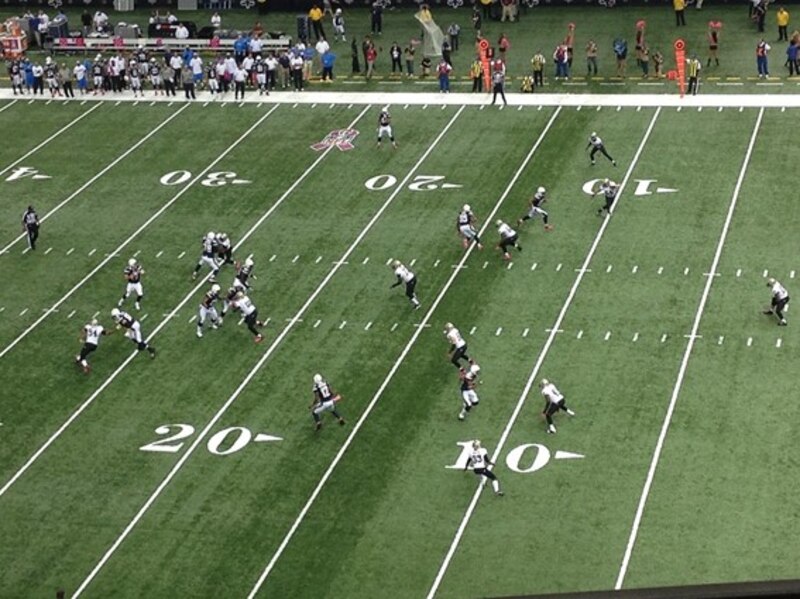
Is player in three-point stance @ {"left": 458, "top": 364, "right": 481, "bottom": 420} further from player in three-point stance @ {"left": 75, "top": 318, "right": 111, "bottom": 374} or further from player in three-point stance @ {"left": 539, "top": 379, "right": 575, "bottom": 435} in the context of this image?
player in three-point stance @ {"left": 75, "top": 318, "right": 111, "bottom": 374}

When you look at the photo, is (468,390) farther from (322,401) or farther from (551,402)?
(322,401)

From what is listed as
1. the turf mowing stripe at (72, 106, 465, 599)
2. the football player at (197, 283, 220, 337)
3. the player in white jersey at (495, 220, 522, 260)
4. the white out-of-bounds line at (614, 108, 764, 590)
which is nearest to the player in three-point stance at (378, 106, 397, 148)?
the turf mowing stripe at (72, 106, 465, 599)

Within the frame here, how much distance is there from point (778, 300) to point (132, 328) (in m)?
13.9

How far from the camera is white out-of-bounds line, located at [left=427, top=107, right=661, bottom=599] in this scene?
94.1 feet

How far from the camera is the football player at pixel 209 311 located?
126ft

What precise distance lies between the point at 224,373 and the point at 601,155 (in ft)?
51.6

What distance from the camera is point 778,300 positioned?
121 ft

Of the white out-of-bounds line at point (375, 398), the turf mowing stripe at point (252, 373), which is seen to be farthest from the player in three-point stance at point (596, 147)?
the turf mowing stripe at point (252, 373)

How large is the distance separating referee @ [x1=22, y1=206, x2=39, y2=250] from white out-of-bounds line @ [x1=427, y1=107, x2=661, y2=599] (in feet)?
45.9

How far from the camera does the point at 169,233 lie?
44.7 meters

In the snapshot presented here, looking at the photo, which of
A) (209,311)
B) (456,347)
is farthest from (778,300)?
(209,311)

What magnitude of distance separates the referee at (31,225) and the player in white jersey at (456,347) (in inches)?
519

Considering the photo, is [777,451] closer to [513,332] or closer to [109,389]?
[513,332]

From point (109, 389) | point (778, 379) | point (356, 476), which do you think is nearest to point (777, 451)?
point (778, 379)
